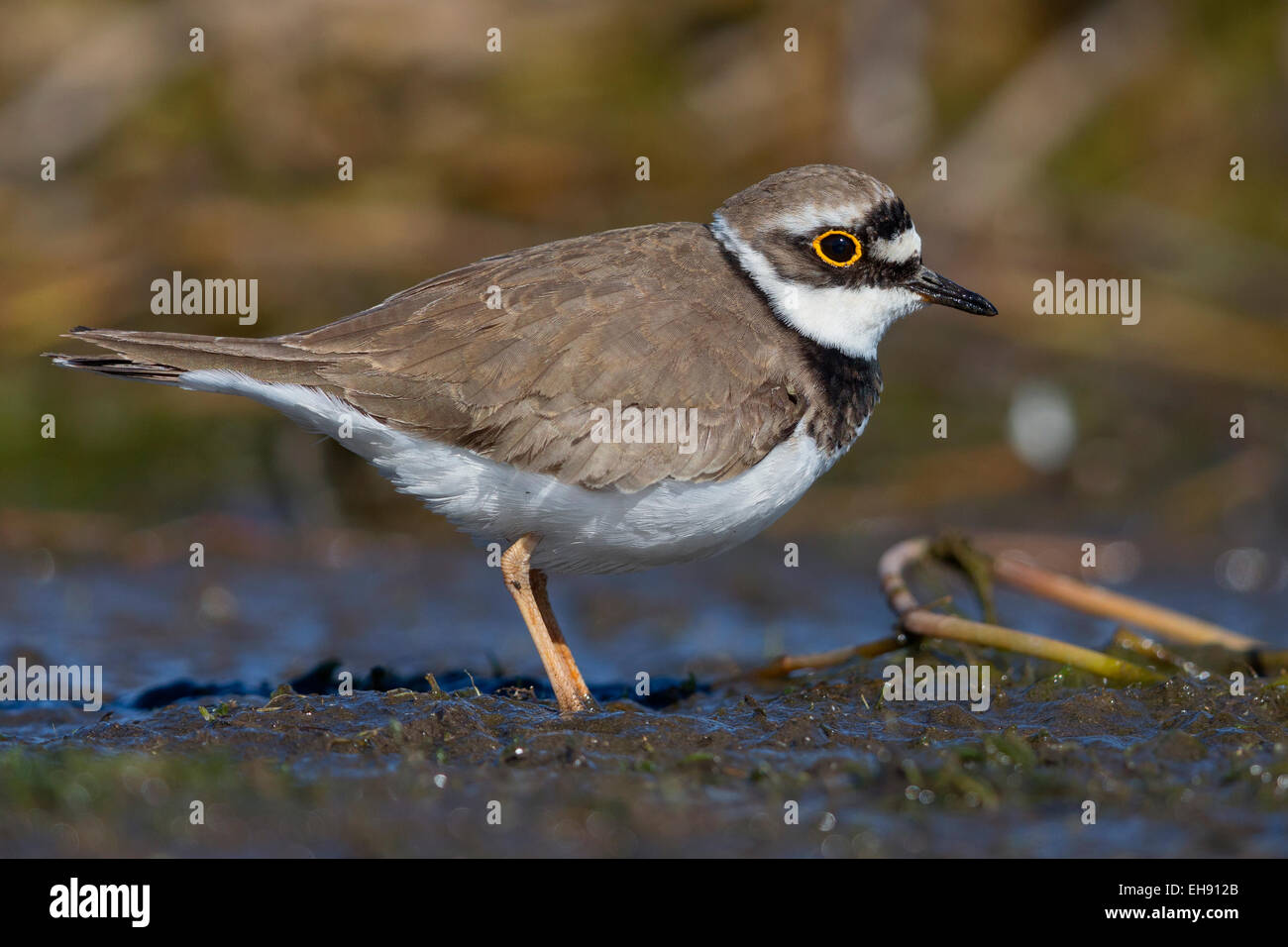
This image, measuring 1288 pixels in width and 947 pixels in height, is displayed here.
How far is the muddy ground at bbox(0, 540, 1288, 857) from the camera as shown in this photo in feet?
18.3

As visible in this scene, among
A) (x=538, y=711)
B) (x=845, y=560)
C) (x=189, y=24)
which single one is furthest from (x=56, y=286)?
(x=538, y=711)

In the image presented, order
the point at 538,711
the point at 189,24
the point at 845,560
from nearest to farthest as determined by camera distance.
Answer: the point at 538,711
the point at 845,560
the point at 189,24

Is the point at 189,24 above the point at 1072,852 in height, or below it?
above

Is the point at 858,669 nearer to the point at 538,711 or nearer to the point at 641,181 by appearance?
the point at 538,711

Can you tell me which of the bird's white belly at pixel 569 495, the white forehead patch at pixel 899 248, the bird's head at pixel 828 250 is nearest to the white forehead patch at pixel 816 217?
the bird's head at pixel 828 250

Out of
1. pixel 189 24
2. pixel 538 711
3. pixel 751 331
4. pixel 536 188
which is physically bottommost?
pixel 538 711

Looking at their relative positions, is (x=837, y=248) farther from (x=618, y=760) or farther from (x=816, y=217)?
(x=618, y=760)

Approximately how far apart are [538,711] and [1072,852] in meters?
2.56

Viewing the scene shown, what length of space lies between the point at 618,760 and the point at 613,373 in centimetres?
174

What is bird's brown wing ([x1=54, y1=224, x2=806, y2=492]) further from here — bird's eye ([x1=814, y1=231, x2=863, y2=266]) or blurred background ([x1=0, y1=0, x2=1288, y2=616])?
blurred background ([x1=0, y1=0, x2=1288, y2=616])

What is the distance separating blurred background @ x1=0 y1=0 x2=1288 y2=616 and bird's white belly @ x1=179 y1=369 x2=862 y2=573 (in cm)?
355

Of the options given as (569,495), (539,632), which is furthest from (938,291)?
(539,632)

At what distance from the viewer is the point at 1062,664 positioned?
746 cm

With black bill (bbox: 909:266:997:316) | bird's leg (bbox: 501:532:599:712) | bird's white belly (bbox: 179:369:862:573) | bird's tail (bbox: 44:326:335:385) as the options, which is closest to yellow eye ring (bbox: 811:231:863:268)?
black bill (bbox: 909:266:997:316)
